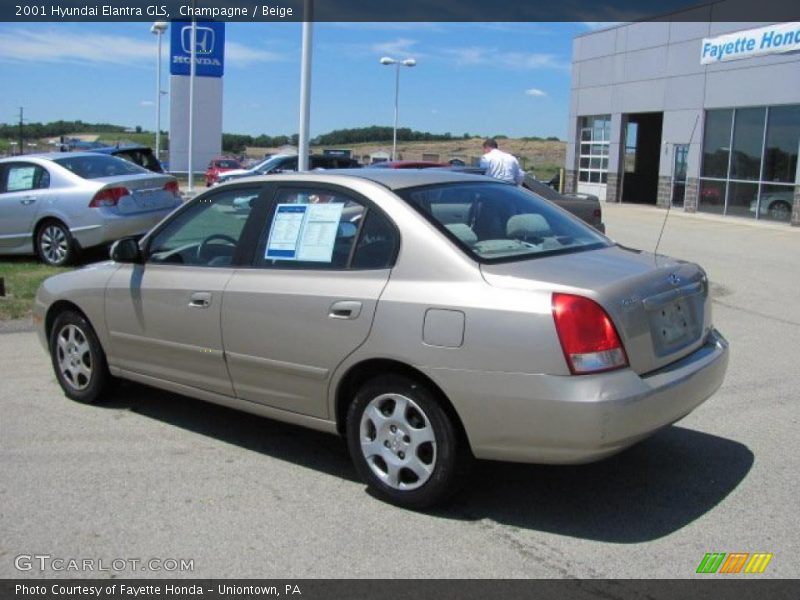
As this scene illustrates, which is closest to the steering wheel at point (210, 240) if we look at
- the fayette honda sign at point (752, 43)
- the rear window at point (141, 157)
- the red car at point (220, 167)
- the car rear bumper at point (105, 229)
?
the car rear bumper at point (105, 229)

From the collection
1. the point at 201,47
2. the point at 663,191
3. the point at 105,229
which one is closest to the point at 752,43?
the point at 663,191

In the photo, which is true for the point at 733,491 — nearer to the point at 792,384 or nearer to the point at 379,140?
the point at 792,384

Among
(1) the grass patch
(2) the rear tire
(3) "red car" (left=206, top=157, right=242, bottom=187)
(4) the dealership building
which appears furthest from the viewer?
(3) "red car" (left=206, top=157, right=242, bottom=187)

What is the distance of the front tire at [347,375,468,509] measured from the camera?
3.80 meters

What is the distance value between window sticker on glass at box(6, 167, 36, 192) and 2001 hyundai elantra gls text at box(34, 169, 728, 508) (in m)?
6.96

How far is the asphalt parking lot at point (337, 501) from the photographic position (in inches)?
139

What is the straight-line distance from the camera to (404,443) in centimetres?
395

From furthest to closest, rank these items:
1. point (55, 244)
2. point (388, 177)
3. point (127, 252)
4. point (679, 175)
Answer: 1. point (679, 175)
2. point (55, 244)
3. point (127, 252)
4. point (388, 177)

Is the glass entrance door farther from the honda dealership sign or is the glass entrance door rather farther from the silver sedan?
the silver sedan

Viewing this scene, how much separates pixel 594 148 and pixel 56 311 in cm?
2975

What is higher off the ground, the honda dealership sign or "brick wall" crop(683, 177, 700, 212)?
the honda dealership sign

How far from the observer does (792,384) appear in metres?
6.25

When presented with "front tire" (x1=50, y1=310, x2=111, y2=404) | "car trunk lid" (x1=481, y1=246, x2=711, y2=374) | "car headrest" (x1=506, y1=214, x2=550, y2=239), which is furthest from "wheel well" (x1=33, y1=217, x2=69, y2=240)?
"car trunk lid" (x1=481, y1=246, x2=711, y2=374)
